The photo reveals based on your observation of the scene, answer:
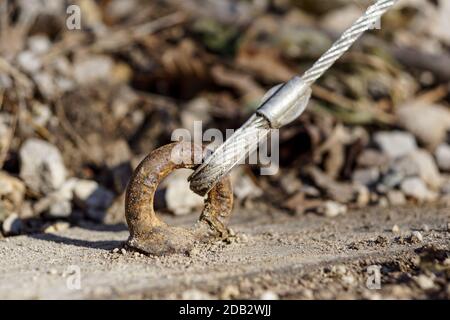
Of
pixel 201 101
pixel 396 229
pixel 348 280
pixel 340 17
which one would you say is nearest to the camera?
pixel 348 280

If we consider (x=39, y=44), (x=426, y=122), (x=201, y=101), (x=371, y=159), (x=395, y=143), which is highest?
(x=39, y=44)

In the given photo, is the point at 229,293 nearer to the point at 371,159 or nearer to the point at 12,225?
the point at 12,225

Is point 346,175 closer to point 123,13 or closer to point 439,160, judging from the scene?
point 439,160
